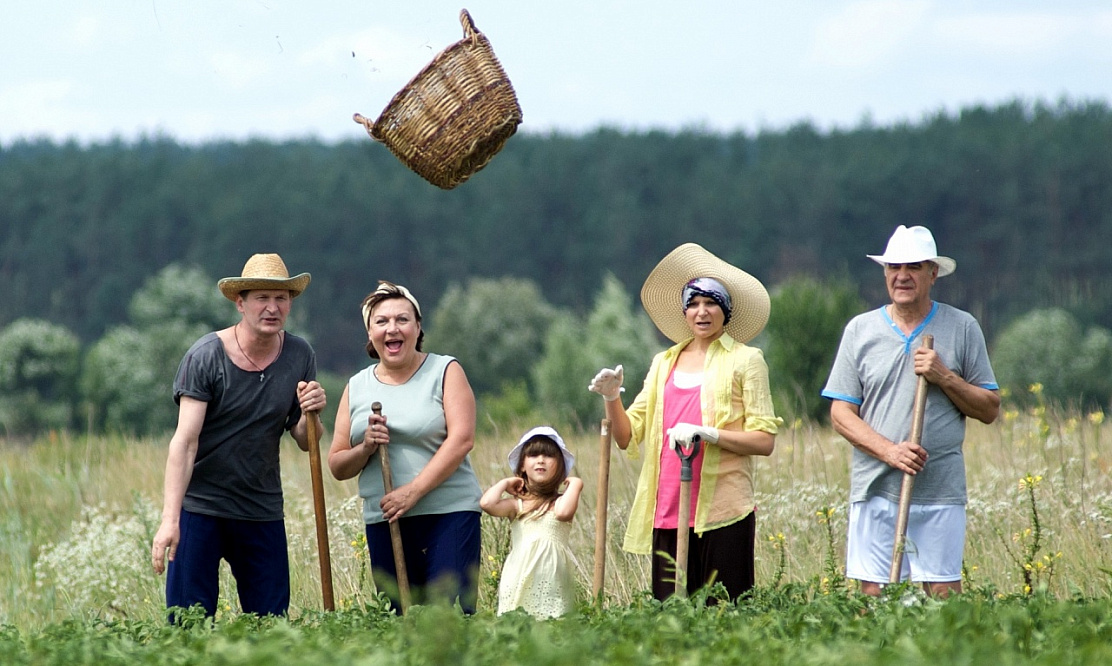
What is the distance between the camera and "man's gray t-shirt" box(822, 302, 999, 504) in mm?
5715

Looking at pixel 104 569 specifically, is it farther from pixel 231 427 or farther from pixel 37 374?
pixel 37 374

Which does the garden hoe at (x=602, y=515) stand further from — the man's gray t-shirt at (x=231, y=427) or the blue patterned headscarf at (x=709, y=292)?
the man's gray t-shirt at (x=231, y=427)

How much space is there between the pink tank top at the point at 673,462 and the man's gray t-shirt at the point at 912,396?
2.13 ft

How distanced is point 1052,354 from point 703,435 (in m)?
46.8

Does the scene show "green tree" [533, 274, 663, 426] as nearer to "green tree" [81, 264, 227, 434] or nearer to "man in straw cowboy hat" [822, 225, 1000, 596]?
"green tree" [81, 264, 227, 434]

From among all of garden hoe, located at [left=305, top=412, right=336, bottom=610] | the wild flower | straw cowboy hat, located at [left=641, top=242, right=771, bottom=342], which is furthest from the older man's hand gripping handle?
the wild flower

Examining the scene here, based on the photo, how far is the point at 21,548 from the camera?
994cm

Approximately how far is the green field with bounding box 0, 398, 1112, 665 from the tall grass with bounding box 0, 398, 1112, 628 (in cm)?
2

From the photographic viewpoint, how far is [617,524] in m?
7.56

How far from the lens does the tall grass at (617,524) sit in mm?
7039

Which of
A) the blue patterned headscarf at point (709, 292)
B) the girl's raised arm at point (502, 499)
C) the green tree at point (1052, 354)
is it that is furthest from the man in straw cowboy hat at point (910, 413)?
the green tree at point (1052, 354)

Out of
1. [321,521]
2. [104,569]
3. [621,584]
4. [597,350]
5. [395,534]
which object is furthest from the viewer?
[597,350]

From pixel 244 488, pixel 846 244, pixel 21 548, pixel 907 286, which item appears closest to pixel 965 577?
pixel 907 286

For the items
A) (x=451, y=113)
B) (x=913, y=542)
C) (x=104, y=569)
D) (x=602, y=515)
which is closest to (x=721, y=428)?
(x=602, y=515)
